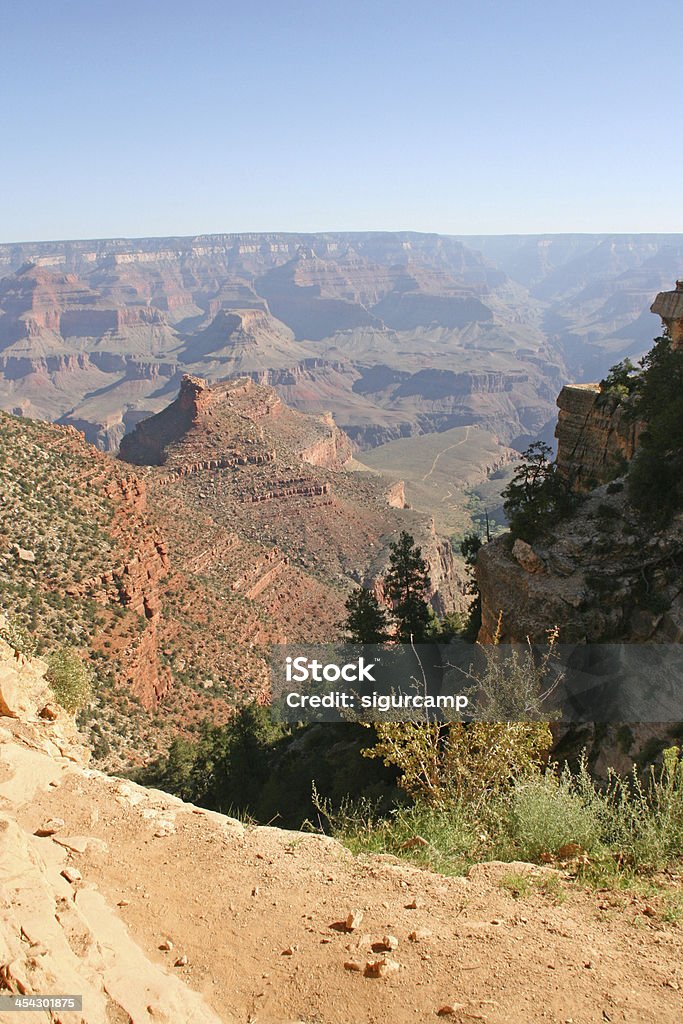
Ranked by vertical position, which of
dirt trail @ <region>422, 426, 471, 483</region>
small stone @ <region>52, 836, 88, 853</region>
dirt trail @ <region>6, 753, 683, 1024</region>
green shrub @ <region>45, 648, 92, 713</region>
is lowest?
dirt trail @ <region>422, 426, 471, 483</region>

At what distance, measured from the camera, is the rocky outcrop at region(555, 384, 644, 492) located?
24109 mm

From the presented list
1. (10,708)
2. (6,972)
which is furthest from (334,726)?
(6,972)

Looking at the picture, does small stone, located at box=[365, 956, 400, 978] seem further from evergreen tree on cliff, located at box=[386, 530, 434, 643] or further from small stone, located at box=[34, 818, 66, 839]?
evergreen tree on cliff, located at box=[386, 530, 434, 643]

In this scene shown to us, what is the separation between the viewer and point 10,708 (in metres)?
9.95

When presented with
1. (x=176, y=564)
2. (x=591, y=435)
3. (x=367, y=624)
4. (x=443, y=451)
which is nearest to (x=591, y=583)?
(x=367, y=624)

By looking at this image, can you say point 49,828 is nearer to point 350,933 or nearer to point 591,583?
point 350,933

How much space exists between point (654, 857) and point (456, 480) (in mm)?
117642

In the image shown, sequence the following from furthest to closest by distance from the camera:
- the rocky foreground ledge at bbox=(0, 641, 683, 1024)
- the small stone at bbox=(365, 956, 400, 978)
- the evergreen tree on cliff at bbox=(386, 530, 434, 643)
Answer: the evergreen tree on cliff at bbox=(386, 530, 434, 643) < the small stone at bbox=(365, 956, 400, 978) < the rocky foreground ledge at bbox=(0, 641, 683, 1024)

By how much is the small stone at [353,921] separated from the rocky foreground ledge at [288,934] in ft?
0.06

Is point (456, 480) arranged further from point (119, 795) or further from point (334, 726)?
point (119, 795)

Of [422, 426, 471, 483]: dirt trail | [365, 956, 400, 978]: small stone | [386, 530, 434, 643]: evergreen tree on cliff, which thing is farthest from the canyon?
[422, 426, 471, 483]: dirt trail

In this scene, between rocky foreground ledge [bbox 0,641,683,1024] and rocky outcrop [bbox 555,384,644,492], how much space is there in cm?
1929

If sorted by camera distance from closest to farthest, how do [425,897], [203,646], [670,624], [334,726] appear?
[425,897]
[670,624]
[334,726]
[203,646]

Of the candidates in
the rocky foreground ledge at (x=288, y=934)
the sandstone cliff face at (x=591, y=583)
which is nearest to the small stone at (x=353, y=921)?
the rocky foreground ledge at (x=288, y=934)
